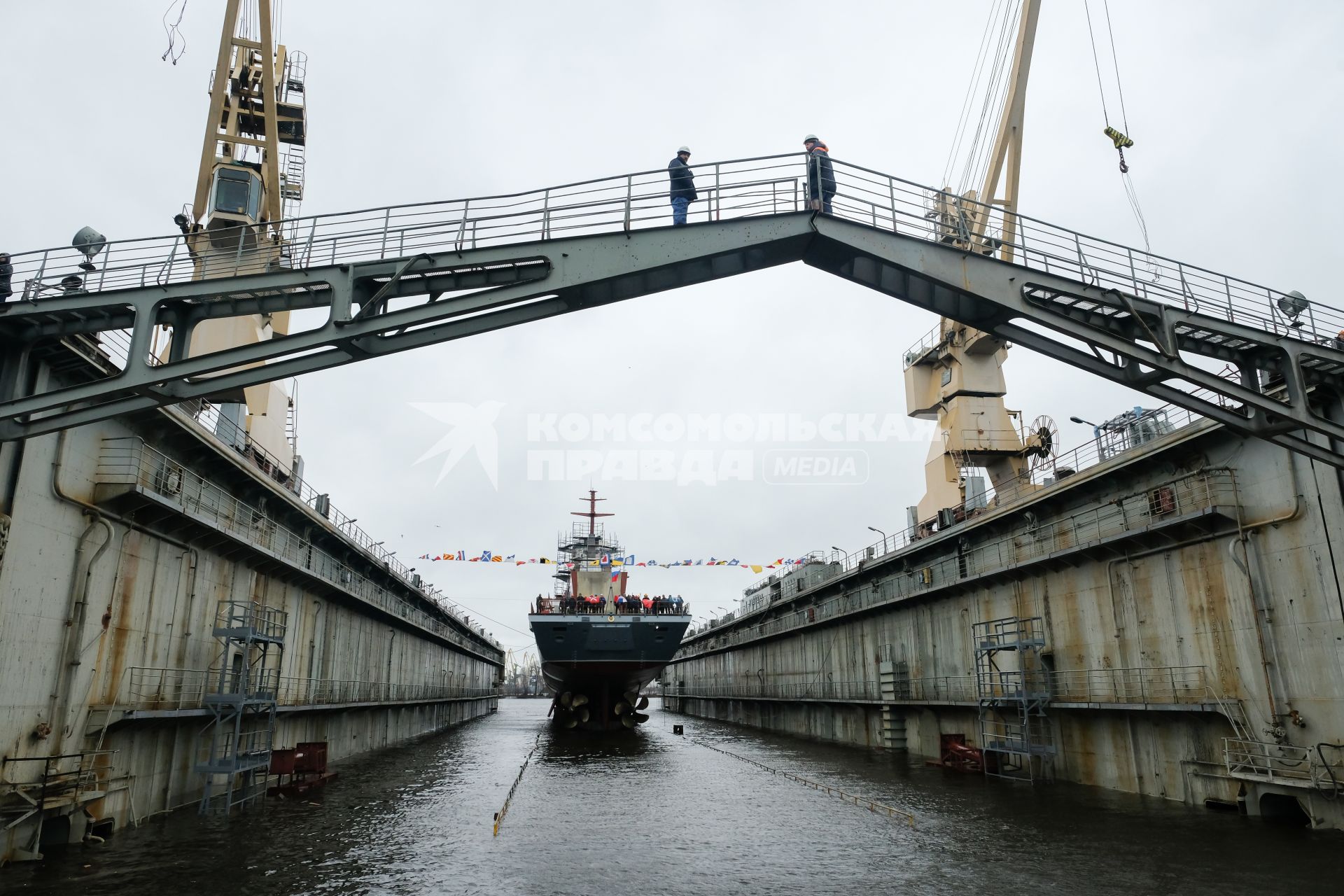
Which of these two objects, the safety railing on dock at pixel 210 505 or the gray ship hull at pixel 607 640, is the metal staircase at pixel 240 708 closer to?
the safety railing on dock at pixel 210 505

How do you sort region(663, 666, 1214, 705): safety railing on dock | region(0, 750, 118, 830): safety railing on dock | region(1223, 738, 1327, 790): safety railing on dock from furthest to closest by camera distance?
region(663, 666, 1214, 705): safety railing on dock → region(1223, 738, 1327, 790): safety railing on dock → region(0, 750, 118, 830): safety railing on dock

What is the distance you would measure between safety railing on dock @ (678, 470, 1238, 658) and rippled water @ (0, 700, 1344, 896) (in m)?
5.81

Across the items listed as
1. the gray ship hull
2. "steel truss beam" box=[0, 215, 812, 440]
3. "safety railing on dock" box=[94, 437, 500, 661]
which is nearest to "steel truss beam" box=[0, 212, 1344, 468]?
"steel truss beam" box=[0, 215, 812, 440]

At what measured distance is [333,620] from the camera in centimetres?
2781

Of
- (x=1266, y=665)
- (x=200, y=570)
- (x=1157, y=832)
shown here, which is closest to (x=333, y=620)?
(x=200, y=570)

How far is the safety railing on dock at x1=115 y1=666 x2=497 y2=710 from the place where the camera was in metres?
15.2

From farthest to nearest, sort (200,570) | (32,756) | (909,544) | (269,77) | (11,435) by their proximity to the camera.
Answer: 1. (909,544)
2. (269,77)
3. (200,570)
4. (32,756)
5. (11,435)

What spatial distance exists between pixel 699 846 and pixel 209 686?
11299mm

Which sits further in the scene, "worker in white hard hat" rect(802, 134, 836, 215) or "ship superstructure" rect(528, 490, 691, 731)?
"ship superstructure" rect(528, 490, 691, 731)

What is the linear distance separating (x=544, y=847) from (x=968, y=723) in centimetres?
1673

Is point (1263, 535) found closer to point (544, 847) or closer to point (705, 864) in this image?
point (705, 864)

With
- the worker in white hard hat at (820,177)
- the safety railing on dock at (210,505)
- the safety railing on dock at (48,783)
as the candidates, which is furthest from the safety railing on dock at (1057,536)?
the safety railing on dock at (48,783)

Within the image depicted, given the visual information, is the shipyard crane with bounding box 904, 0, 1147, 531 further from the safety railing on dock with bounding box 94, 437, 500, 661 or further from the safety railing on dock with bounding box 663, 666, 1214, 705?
the safety railing on dock with bounding box 94, 437, 500, 661

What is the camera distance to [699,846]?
14.1 m
